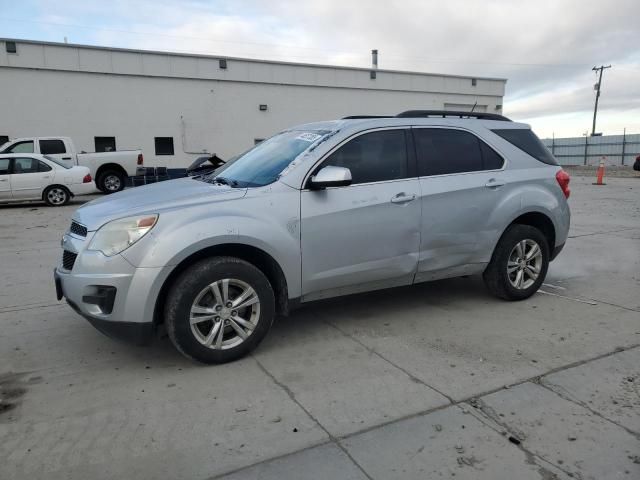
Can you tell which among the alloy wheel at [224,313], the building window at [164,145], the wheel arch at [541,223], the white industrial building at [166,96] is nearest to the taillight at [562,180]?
the wheel arch at [541,223]

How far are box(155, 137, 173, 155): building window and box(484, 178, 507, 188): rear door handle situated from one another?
61.8 feet

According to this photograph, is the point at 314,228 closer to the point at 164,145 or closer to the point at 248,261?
the point at 248,261

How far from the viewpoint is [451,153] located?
4684 mm

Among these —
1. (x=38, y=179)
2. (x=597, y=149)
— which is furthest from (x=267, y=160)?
(x=597, y=149)

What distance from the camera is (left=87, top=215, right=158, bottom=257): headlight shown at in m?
3.44

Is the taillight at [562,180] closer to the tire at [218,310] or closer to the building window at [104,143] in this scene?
the tire at [218,310]

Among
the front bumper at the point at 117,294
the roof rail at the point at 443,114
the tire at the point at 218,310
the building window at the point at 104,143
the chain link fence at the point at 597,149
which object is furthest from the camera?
the chain link fence at the point at 597,149

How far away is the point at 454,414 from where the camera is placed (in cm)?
303

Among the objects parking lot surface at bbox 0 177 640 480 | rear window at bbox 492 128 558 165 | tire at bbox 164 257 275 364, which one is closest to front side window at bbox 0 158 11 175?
parking lot surface at bbox 0 177 640 480

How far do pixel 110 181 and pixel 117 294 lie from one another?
47.7ft

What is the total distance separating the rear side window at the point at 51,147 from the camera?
15602 mm

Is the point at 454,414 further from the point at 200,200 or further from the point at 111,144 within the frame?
the point at 111,144

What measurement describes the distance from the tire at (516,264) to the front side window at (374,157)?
1.33 m

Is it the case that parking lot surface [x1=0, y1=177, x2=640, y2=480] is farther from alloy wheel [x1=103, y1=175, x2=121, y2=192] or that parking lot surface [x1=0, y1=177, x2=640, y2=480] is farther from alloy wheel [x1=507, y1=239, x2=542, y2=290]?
alloy wheel [x1=103, y1=175, x2=121, y2=192]
